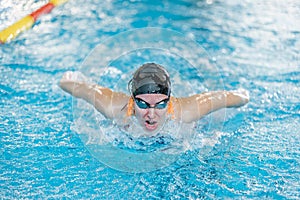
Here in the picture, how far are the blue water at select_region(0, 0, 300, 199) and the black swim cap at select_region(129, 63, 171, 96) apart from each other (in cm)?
58

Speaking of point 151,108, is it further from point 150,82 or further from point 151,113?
point 150,82

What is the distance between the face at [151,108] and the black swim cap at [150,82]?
3 cm

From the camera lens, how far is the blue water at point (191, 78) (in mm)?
2914

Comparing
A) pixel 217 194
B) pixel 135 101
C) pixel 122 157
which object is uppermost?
pixel 135 101

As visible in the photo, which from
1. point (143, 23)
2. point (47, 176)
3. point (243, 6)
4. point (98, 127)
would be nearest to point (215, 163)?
point (98, 127)

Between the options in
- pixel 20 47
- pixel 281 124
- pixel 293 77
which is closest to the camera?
pixel 281 124

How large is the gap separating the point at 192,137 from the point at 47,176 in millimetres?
1012

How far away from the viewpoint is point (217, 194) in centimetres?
286

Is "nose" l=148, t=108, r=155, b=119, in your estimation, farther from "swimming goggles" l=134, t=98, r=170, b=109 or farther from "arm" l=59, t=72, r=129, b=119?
"arm" l=59, t=72, r=129, b=119

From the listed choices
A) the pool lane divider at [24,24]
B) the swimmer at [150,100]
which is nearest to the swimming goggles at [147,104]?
the swimmer at [150,100]

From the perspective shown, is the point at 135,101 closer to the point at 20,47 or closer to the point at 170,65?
the point at 170,65

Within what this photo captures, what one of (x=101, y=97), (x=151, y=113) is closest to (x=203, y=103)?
(x=151, y=113)

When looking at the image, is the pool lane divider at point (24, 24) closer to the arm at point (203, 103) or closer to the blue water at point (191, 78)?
the blue water at point (191, 78)

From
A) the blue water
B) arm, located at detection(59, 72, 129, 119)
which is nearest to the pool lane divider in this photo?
the blue water
